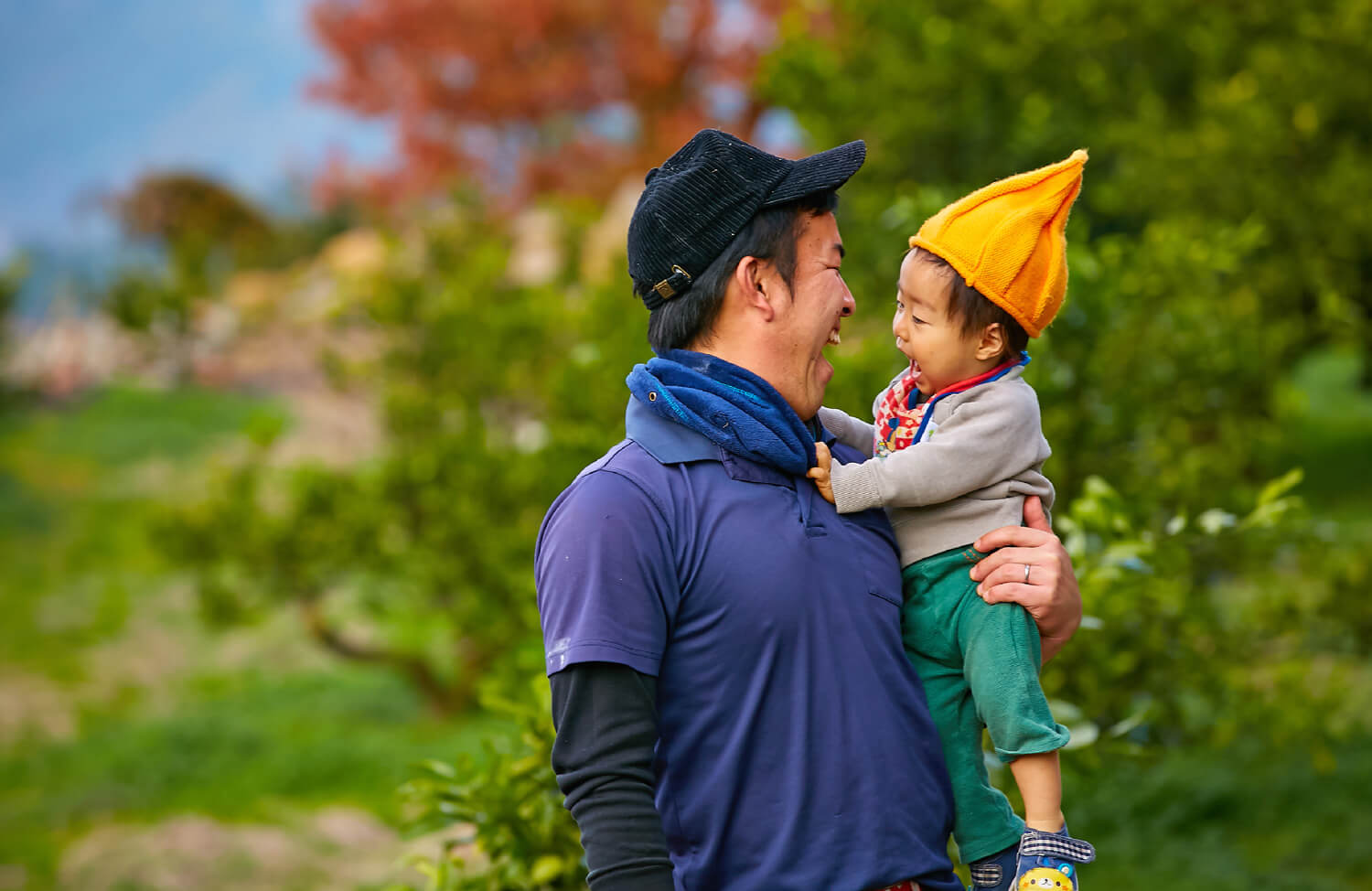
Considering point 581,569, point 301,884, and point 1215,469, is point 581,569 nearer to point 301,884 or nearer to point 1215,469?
point 1215,469

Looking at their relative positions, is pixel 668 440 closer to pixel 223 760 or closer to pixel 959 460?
pixel 959 460

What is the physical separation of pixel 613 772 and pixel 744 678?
227 mm

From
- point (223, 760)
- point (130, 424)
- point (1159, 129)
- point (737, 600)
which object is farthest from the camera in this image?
point (130, 424)

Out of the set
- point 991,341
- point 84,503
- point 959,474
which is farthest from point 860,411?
point 84,503

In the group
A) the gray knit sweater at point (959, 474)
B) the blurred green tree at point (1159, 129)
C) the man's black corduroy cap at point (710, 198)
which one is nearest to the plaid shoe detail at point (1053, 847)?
the gray knit sweater at point (959, 474)

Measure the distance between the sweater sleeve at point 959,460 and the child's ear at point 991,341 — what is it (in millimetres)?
58

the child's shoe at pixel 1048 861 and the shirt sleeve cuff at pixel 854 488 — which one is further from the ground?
the shirt sleeve cuff at pixel 854 488

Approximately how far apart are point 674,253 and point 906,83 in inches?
211

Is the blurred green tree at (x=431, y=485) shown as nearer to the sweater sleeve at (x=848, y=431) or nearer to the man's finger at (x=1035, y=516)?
the sweater sleeve at (x=848, y=431)

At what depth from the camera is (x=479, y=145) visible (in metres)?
20.4

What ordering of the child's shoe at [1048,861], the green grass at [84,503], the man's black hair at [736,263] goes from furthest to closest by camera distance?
the green grass at [84,503] → the man's black hair at [736,263] → the child's shoe at [1048,861]

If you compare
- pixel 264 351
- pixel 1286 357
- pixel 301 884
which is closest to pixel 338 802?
pixel 301 884

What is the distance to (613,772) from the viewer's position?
1646 millimetres

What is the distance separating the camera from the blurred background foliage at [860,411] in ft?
13.5
